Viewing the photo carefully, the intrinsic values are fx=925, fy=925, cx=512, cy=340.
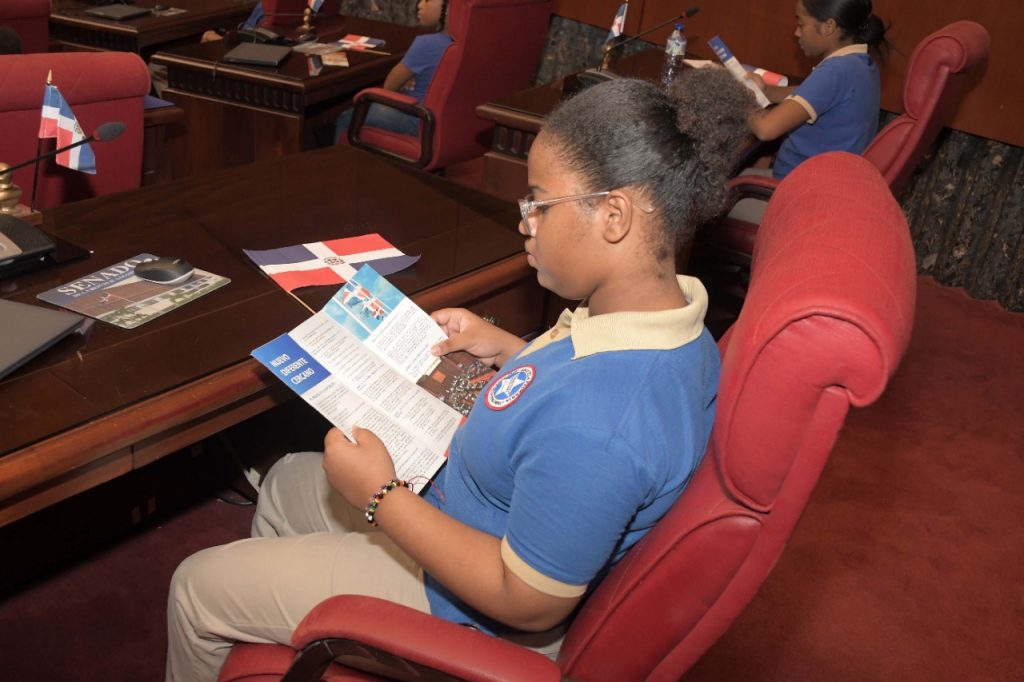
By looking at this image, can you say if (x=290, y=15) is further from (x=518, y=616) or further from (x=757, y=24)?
(x=518, y=616)

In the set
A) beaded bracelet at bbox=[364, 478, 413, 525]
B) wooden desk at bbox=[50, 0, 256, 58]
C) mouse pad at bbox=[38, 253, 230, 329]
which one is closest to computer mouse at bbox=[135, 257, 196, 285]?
mouse pad at bbox=[38, 253, 230, 329]

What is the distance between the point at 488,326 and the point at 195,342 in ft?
1.51

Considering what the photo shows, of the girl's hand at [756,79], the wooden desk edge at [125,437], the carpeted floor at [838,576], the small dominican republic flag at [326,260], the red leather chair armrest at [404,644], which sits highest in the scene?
the girl's hand at [756,79]

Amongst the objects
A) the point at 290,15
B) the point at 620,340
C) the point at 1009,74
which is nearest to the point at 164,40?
the point at 290,15

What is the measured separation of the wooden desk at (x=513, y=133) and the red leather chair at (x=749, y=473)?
1.90 m

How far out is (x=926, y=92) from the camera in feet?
7.74

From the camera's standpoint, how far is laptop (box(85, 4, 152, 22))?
3941mm

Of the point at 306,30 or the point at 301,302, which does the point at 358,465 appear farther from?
the point at 306,30

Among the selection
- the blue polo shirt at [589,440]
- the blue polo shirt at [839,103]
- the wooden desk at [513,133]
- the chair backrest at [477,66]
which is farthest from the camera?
the chair backrest at [477,66]

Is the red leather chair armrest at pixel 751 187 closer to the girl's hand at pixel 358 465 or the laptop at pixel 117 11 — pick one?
the girl's hand at pixel 358 465

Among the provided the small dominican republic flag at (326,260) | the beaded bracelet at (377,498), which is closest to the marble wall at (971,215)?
the small dominican republic flag at (326,260)

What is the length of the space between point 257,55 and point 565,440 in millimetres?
2873

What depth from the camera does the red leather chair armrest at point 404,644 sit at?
99cm

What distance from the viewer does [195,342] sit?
1.36 m
